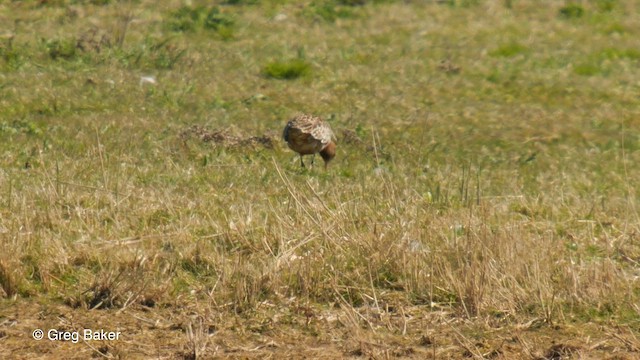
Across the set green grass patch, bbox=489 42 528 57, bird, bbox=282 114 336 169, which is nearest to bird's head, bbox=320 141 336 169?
bird, bbox=282 114 336 169

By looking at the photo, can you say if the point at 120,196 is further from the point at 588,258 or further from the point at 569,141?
the point at 569,141

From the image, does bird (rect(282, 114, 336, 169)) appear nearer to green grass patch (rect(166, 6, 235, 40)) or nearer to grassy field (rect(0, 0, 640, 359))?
grassy field (rect(0, 0, 640, 359))

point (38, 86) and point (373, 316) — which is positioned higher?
point (373, 316)

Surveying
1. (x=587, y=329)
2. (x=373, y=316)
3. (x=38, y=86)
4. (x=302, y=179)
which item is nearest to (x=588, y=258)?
(x=587, y=329)

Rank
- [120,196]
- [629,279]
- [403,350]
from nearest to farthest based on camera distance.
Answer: [403,350], [629,279], [120,196]

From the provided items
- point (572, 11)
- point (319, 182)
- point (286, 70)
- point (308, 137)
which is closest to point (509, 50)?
point (572, 11)

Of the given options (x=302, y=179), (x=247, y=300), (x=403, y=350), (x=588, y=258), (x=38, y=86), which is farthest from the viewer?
(x=38, y=86)

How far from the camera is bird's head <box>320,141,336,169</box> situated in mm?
9734

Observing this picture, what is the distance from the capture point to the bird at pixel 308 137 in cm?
947

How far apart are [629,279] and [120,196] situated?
3.12 metres

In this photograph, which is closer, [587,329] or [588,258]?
[587,329]

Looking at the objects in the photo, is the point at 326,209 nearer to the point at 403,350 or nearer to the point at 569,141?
the point at 403,350

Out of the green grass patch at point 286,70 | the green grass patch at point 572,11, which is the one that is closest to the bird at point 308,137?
the green grass patch at point 286,70

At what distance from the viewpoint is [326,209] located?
6.45 m
